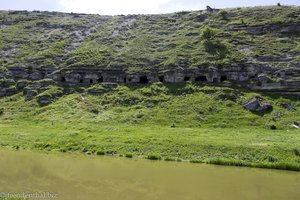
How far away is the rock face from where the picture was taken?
57.2 meters

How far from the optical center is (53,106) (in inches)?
2516

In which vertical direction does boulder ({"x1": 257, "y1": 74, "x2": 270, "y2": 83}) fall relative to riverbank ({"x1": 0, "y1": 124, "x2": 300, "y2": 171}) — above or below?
above

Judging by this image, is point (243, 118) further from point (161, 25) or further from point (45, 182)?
point (161, 25)

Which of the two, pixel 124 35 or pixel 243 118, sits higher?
pixel 124 35

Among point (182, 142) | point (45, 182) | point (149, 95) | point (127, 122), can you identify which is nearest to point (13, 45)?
point (149, 95)

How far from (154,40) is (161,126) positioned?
130 ft

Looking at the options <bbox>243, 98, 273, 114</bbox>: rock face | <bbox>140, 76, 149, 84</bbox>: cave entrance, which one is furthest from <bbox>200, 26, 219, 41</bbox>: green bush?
<bbox>243, 98, 273, 114</bbox>: rock face

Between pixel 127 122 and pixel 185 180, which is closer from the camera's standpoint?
pixel 185 180

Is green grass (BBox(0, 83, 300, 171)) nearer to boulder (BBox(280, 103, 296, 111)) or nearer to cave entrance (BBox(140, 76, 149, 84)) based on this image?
boulder (BBox(280, 103, 296, 111))

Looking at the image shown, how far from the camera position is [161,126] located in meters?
53.6

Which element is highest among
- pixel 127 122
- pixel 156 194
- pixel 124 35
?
pixel 124 35

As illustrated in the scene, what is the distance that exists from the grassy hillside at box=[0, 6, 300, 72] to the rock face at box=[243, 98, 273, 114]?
14.6 metres

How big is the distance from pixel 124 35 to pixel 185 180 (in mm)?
69810

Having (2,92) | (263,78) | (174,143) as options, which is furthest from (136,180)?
(2,92)
